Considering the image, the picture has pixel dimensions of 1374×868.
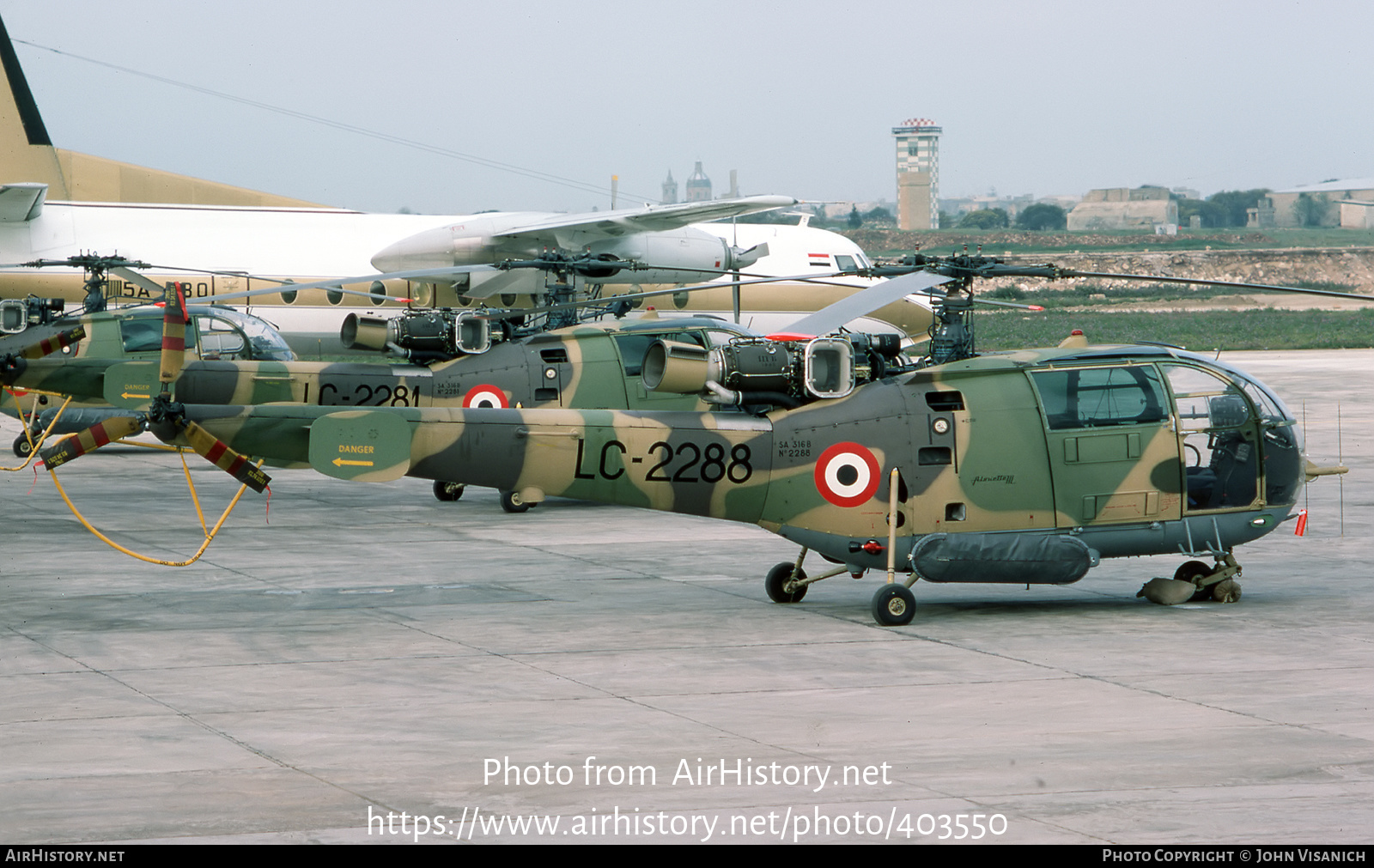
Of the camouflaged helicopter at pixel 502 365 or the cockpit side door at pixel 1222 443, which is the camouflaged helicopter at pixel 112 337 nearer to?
the camouflaged helicopter at pixel 502 365

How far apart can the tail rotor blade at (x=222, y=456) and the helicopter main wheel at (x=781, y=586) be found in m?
4.63

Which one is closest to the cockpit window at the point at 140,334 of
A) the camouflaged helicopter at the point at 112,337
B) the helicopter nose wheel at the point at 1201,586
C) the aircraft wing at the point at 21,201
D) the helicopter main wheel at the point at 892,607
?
the camouflaged helicopter at the point at 112,337

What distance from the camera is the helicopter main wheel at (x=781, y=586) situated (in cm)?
1416

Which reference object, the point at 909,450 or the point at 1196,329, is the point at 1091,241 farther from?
the point at 909,450

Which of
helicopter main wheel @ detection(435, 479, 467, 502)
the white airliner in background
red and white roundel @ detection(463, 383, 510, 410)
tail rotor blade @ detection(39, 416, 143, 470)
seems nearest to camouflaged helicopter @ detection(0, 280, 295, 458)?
helicopter main wheel @ detection(435, 479, 467, 502)

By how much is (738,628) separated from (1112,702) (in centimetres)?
360

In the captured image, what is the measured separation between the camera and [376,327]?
69.7ft

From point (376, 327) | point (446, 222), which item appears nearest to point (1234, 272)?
point (446, 222)

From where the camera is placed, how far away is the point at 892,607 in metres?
12.9

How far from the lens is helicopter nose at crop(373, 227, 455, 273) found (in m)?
32.5

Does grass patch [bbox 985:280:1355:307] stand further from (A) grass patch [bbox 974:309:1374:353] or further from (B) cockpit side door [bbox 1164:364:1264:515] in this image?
(B) cockpit side door [bbox 1164:364:1264:515]

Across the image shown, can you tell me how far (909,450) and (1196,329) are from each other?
Result: 208 feet

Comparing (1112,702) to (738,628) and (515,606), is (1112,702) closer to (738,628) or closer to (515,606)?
(738,628)

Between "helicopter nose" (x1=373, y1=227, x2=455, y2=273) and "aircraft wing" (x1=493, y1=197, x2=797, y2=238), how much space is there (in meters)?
1.07
